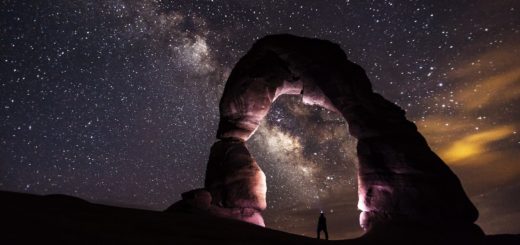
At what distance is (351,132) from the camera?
15.3 meters

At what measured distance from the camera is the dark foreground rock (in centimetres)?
397

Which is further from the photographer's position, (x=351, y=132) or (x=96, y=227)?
(x=351, y=132)

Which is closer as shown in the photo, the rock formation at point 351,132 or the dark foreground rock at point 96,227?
the dark foreground rock at point 96,227

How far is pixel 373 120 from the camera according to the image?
14672 millimetres

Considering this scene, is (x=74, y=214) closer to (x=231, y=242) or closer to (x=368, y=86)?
(x=231, y=242)

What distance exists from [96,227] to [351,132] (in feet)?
40.8

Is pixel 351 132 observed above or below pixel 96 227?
above

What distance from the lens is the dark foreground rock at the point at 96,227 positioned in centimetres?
397

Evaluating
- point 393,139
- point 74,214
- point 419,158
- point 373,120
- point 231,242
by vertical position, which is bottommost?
point 231,242

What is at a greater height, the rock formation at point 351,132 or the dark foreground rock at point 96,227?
the rock formation at point 351,132

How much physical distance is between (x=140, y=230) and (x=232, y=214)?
10.8m

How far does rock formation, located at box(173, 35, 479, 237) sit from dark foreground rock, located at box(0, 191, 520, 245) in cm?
729

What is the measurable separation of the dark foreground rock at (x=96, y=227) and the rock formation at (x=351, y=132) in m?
7.29

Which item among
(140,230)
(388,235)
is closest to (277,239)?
(140,230)
